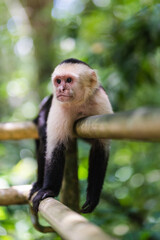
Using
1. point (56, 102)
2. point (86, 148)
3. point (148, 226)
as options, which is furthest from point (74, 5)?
point (148, 226)

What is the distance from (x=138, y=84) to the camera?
3.18 meters

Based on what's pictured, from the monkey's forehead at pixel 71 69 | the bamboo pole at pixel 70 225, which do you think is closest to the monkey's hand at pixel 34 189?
the bamboo pole at pixel 70 225

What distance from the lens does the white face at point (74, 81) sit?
197 cm

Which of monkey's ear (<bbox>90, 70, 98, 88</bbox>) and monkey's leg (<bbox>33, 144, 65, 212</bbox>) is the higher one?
monkey's ear (<bbox>90, 70, 98, 88</bbox>)

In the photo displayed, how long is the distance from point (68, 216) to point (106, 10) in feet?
9.81

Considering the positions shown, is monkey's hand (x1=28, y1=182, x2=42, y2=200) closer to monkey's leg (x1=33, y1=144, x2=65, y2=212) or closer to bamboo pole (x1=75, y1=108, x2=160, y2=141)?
monkey's leg (x1=33, y1=144, x2=65, y2=212)

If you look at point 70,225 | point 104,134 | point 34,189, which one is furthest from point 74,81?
point 70,225

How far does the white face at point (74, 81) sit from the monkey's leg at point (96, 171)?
1.24 feet

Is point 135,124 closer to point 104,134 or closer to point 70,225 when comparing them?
point 104,134

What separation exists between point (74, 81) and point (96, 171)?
685 mm

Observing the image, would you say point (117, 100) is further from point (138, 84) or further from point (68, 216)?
point (68, 216)

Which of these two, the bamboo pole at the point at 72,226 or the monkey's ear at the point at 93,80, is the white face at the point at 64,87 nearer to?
the monkey's ear at the point at 93,80

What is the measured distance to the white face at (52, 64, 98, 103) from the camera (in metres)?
1.97

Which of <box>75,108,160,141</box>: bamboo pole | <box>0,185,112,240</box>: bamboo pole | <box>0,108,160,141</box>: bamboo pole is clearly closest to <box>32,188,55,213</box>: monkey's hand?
<box>0,185,112,240</box>: bamboo pole
